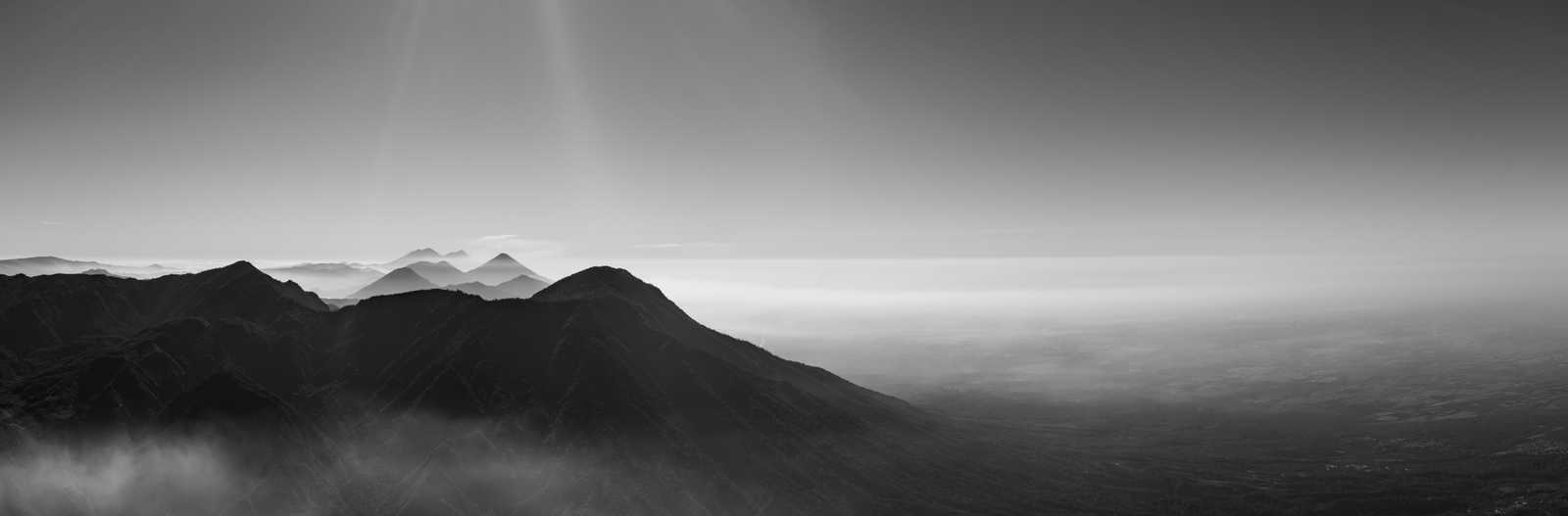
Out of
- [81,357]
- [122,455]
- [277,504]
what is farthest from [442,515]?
[81,357]

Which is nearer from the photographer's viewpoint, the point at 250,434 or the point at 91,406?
the point at 91,406

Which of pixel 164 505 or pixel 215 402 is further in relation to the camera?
pixel 215 402

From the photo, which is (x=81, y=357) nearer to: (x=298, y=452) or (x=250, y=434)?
(x=250, y=434)

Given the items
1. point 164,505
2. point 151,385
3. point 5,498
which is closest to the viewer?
point 5,498

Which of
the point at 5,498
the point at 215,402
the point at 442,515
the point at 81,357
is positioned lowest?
A: the point at 442,515

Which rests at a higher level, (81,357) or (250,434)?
(81,357)

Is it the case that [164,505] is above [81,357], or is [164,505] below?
below

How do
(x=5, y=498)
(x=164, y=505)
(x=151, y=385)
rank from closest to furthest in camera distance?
(x=5, y=498) < (x=164, y=505) < (x=151, y=385)

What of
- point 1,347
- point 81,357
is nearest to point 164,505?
point 81,357

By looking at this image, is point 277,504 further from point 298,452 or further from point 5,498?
point 5,498
